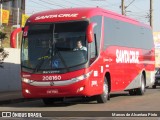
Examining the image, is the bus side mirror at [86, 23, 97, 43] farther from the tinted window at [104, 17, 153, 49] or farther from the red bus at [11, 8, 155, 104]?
the tinted window at [104, 17, 153, 49]

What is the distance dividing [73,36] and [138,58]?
7.97 metres

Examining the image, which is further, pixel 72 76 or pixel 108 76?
pixel 108 76

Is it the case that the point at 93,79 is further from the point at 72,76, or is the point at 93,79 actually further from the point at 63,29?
the point at 63,29

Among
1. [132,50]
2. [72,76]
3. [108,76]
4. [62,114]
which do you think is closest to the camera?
[62,114]

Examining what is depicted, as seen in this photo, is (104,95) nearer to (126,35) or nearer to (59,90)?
(59,90)

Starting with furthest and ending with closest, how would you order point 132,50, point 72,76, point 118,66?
point 132,50, point 118,66, point 72,76

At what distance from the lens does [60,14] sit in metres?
18.0

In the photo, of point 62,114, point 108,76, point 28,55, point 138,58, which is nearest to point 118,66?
point 108,76

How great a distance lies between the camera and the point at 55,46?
1744 centimetres

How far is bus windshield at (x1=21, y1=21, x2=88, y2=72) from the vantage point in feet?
56.3

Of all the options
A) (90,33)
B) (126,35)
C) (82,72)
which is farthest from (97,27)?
(126,35)

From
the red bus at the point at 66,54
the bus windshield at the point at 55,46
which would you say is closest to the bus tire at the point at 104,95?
the red bus at the point at 66,54

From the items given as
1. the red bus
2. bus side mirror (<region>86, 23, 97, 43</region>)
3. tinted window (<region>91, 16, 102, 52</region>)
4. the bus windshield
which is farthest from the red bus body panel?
bus side mirror (<region>86, 23, 97, 43</region>)

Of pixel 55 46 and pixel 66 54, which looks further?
pixel 55 46
